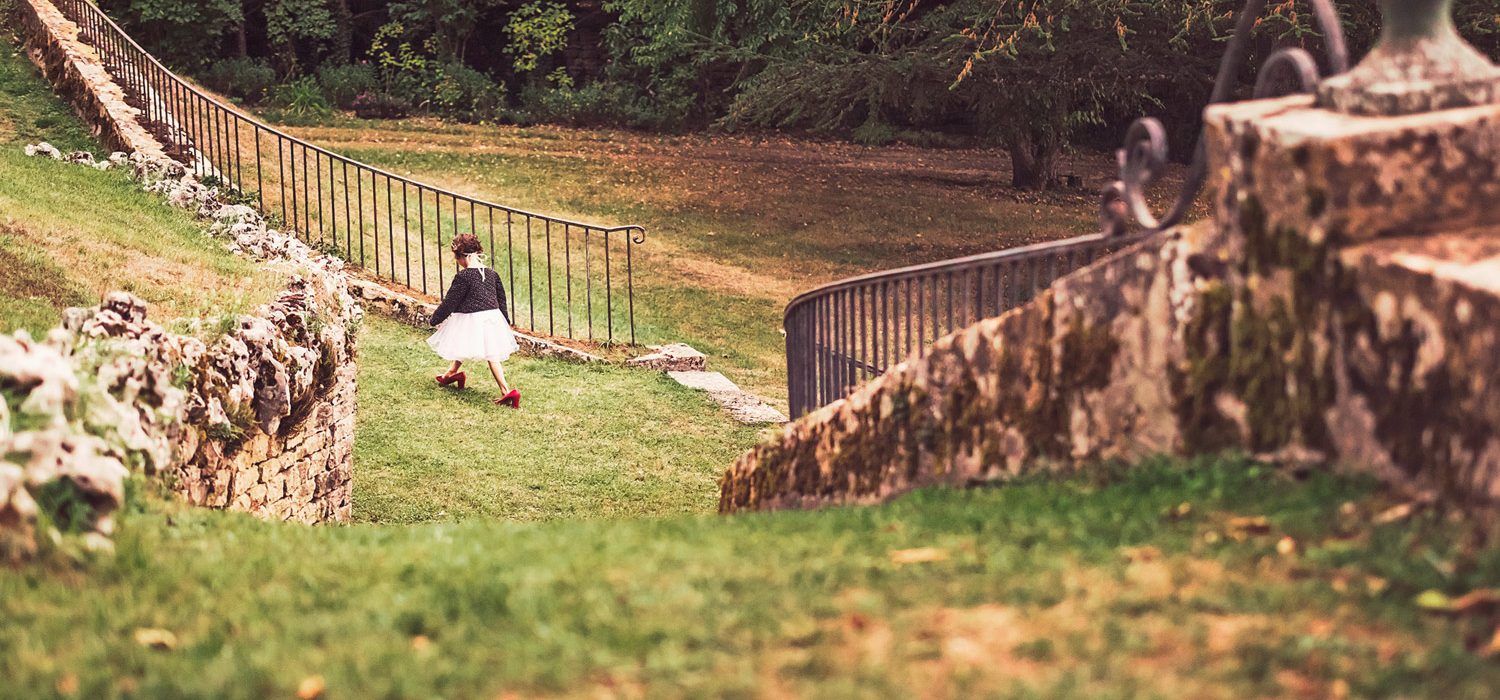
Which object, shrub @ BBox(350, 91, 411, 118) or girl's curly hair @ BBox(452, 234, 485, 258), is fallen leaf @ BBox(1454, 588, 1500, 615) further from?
shrub @ BBox(350, 91, 411, 118)

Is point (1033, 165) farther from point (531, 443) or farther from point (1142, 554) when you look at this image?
point (1142, 554)

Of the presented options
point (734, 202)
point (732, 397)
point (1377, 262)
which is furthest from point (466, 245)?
point (734, 202)

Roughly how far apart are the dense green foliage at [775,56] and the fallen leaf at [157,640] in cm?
1350

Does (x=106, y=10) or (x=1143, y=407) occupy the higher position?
(x=106, y=10)

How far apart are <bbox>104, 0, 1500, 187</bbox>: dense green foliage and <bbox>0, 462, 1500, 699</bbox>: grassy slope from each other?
41.1 feet

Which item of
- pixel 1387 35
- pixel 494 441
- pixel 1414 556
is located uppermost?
pixel 1387 35

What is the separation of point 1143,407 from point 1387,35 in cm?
127

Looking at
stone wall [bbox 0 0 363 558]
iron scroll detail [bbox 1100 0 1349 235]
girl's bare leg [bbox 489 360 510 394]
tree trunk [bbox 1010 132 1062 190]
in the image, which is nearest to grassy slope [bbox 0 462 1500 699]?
stone wall [bbox 0 0 363 558]

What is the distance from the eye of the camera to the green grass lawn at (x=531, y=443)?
869 cm

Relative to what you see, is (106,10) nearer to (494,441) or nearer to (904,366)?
(494,441)

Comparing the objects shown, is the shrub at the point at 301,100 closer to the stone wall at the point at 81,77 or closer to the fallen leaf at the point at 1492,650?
the stone wall at the point at 81,77

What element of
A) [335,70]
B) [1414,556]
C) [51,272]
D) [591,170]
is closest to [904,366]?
[1414,556]

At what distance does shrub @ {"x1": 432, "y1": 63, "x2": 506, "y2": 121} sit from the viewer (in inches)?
1014

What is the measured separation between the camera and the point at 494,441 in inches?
389
